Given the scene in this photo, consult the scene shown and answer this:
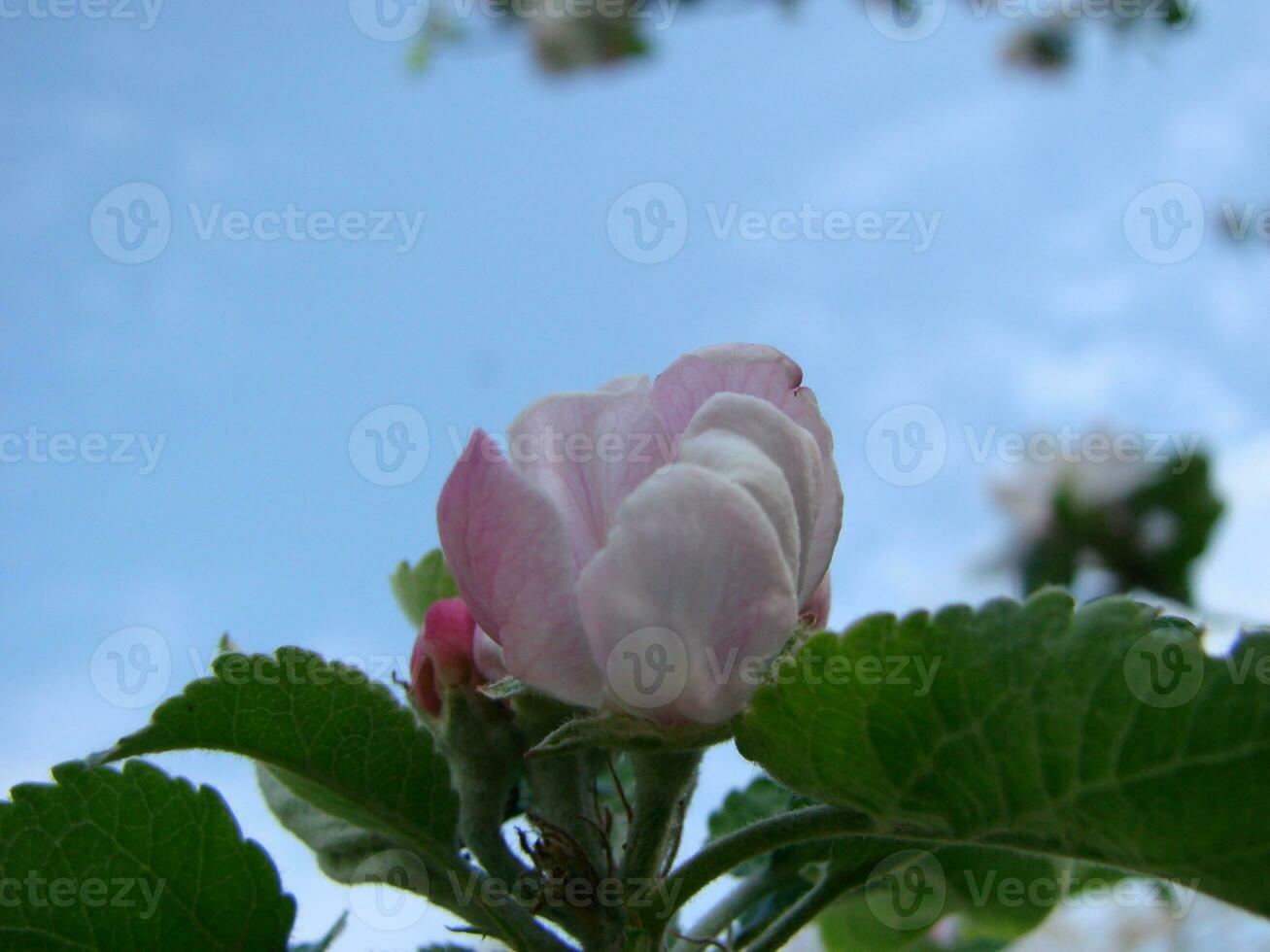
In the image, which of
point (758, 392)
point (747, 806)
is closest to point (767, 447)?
point (758, 392)

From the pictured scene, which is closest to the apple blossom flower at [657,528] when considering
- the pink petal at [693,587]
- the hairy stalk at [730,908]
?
the pink petal at [693,587]

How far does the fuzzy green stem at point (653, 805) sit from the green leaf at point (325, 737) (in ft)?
0.41

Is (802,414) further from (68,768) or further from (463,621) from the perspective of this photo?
(68,768)

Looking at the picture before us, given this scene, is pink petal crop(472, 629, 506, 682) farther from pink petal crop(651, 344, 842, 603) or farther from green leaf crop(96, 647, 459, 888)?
pink petal crop(651, 344, 842, 603)

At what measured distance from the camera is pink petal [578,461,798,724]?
604 mm

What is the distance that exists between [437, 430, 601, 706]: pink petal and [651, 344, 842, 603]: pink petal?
0.10m

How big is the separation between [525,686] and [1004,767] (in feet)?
0.87

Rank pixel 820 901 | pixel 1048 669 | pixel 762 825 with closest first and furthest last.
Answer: pixel 1048 669 < pixel 762 825 < pixel 820 901

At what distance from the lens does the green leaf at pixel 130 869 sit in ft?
2.32

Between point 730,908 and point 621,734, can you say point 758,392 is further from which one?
point 730,908

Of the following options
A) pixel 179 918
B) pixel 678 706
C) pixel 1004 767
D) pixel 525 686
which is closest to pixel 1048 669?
pixel 1004 767

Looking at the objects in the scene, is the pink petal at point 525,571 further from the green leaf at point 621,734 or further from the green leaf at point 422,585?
the green leaf at point 422,585

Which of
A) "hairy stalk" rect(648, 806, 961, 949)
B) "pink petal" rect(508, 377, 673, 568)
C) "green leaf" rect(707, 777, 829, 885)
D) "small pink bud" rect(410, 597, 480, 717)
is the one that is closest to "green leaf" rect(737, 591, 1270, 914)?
"hairy stalk" rect(648, 806, 961, 949)

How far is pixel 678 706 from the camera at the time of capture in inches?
24.6
